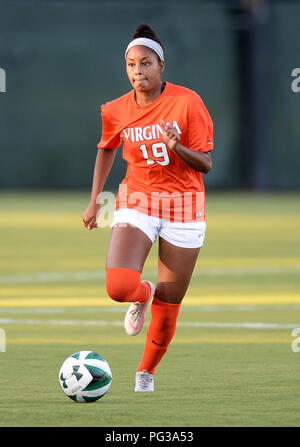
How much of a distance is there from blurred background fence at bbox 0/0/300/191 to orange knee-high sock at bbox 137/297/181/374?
24115 millimetres

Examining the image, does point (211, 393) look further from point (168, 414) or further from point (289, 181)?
point (289, 181)

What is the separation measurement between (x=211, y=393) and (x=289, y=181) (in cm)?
2664

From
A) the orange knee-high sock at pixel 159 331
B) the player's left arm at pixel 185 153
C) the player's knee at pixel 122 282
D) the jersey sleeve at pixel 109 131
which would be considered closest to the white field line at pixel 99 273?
the jersey sleeve at pixel 109 131

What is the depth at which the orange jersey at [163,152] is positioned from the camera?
7.60 m

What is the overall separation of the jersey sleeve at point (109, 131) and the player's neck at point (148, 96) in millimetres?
224

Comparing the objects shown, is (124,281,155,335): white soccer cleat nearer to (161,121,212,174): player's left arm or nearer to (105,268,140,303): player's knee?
(105,268,140,303): player's knee

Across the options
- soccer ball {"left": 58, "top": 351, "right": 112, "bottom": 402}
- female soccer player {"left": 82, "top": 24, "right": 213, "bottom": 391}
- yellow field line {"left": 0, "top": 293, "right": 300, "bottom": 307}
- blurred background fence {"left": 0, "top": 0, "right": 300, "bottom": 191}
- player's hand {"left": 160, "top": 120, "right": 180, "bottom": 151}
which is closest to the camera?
player's hand {"left": 160, "top": 120, "right": 180, "bottom": 151}

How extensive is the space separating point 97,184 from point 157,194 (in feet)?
1.60

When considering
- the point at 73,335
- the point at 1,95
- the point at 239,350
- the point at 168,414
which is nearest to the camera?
the point at 168,414

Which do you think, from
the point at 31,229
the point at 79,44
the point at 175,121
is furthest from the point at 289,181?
the point at 175,121

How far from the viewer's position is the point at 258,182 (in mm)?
33562

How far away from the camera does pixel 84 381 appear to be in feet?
24.0

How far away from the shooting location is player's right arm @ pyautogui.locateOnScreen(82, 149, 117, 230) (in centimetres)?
795

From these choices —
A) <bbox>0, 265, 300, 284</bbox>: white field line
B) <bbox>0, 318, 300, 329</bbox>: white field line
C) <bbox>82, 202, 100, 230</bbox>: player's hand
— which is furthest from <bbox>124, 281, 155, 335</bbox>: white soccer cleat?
<bbox>0, 265, 300, 284</bbox>: white field line
